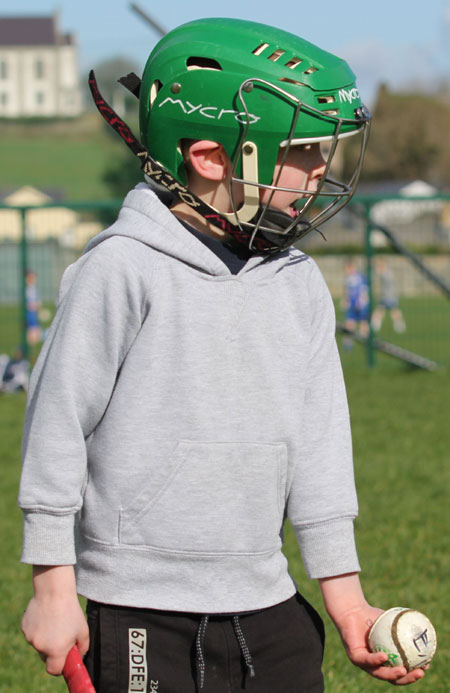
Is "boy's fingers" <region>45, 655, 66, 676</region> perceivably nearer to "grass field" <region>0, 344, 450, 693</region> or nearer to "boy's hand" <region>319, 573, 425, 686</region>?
"boy's hand" <region>319, 573, 425, 686</region>

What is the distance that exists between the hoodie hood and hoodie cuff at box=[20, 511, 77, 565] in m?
0.60

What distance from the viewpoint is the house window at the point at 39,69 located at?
113 metres

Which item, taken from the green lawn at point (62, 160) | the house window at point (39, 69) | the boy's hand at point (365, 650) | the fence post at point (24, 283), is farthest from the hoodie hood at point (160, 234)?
the house window at point (39, 69)

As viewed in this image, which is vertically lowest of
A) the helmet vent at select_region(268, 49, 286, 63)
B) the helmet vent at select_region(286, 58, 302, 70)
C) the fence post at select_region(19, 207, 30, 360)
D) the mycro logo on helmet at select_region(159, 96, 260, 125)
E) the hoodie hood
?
the fence post at select_region(19, 207, 30, 360)

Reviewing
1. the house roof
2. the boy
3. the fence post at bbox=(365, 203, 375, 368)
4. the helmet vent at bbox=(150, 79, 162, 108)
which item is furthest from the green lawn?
the boy

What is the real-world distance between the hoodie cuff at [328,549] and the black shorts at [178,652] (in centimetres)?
17

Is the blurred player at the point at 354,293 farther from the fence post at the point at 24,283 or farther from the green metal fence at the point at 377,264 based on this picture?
the fence post at the point at 24,283

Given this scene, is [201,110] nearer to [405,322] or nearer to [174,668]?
[174,668]

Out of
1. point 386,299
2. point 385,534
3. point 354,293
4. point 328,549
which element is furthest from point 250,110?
point 354,293

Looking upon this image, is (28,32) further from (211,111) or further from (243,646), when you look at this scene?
(243,646)

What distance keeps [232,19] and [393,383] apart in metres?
9.86

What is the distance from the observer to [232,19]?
2.44 metres

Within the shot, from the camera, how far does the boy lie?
2205 millimetres

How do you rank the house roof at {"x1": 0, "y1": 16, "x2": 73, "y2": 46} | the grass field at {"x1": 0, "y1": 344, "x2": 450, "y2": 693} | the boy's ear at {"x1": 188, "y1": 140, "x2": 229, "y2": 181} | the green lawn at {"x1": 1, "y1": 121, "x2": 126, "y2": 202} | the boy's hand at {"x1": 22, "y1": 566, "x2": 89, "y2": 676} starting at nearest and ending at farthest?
the boy's hand at {"x1": 22, "y1": 566, "x2": 89, "y2": 676} → the boy's ear at {"x1": 188, "y1": 140, "x2": 229, "y2": 181} → the grass field at {"x1": 0, "y1": 344, "x2": 450, "y2": 693} → the green lawn at {"x1": 1, "y1": 121, "x2": 126, "y2": 202} → the house roof at {"x1": 0, "y1": 16, "x2": 73, "y2": 46}
